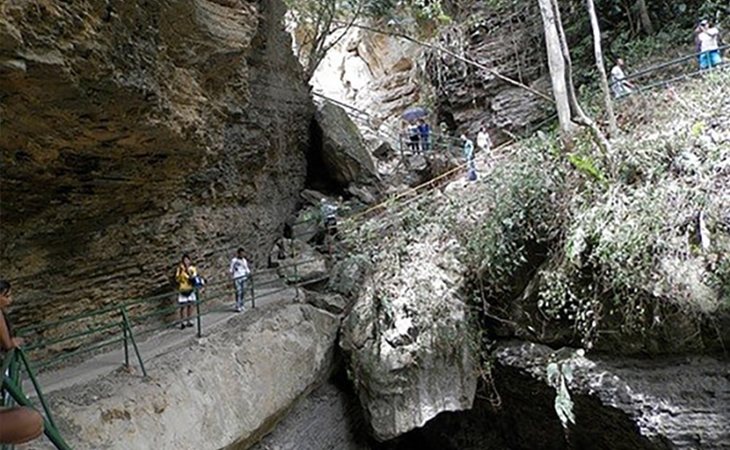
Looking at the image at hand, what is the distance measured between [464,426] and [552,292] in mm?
3817

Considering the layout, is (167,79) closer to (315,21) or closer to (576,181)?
(576,181)

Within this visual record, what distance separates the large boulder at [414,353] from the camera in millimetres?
7961

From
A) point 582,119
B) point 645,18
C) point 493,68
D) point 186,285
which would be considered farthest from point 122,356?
point 645,18

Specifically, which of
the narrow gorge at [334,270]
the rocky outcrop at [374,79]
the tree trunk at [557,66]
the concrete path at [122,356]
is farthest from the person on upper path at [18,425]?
the rocky outcrop at [374,79]

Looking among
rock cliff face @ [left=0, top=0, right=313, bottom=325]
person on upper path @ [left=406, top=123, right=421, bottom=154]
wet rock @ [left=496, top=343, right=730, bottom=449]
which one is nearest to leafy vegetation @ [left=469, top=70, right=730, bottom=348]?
wet rock @ [left=496, top=343, right=730, bottom=449]

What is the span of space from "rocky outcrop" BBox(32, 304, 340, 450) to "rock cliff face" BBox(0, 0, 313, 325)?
1.93m

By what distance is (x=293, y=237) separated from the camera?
507 inches

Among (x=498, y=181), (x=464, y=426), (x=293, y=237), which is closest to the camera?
(x=498, y=181)

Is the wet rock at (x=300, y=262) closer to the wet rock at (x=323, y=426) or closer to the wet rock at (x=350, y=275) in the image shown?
the wet rock at (x=350, y=275)

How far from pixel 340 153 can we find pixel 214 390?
9528 mm

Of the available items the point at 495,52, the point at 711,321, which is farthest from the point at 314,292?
the point at 495,52

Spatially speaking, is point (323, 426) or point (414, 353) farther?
point (323, 426)

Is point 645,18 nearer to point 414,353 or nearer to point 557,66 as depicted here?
point 557,66

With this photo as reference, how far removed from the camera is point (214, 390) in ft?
21.1
